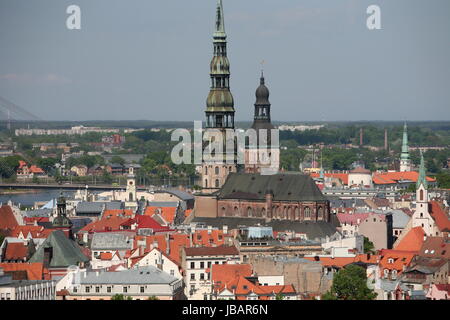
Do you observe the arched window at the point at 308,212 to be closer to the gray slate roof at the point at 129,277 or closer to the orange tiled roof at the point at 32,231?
the orange tiled roof at the point at 32,231

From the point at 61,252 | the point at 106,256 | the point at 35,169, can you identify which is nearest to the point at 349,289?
the point at 61,252

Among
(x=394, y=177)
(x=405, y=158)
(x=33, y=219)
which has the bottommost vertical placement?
(x=394, y=177)

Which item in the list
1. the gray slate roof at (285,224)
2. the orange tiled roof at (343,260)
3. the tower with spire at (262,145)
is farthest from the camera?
the tower with spire at (262,145)

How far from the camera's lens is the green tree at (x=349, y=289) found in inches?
1750

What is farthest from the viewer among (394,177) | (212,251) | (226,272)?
(394,177)

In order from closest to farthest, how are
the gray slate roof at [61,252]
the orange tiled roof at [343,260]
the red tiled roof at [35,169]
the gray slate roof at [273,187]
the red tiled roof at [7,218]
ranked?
the gray slate roof at [61,252], the orange tiled roof at [343,260], the gray slate roof at [273,187], the red tiled roof at [7,218], the red tiled roof at [35,169]

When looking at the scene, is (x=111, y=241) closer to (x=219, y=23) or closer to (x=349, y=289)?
(x=349, y=289)

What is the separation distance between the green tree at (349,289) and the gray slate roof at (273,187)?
897 inches

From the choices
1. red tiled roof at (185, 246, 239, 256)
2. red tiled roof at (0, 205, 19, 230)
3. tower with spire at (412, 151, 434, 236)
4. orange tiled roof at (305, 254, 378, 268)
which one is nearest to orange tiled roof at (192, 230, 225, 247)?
red tiled roof at (185, 246, 239, 256)

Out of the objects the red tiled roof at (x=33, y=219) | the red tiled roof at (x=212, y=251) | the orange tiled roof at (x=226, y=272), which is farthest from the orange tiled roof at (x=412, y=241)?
the red tiled roof at (x=33, y=219)

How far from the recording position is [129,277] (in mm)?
44844

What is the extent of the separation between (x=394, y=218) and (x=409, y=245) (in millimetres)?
12915

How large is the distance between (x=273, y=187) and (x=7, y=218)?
13.7 metres
